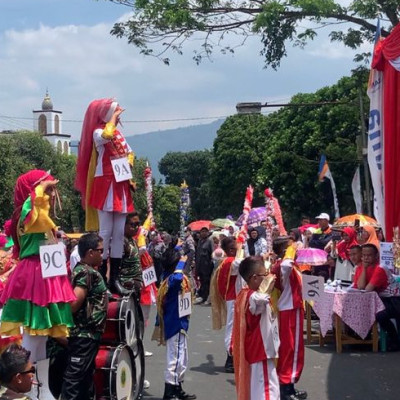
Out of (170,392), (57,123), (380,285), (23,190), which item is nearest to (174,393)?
(170,392)

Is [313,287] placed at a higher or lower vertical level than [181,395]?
higher

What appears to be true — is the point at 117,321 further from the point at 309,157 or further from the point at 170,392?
the point at 309,157

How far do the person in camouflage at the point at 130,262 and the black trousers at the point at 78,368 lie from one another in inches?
59.9

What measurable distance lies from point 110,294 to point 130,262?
101 cm

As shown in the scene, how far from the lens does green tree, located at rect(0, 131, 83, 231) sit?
36438mm

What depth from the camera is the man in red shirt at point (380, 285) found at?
1058 centimetres

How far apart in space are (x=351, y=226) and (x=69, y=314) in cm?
847

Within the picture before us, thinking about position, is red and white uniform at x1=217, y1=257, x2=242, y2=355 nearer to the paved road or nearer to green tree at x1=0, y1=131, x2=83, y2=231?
the paved road

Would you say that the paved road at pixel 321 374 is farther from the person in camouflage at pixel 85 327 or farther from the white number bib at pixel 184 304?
the person in camouflage at pixel 85 327

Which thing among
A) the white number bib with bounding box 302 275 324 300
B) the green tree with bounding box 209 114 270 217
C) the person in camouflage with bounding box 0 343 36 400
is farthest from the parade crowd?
the green tree with bounding box 209 114 270 217

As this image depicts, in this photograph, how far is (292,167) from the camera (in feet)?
118

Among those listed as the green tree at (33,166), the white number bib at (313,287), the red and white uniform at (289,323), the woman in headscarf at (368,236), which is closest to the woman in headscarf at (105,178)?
the red and white uniform at (289,323)

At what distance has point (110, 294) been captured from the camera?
6.95 metres

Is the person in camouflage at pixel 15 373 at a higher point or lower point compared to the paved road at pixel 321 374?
higher
